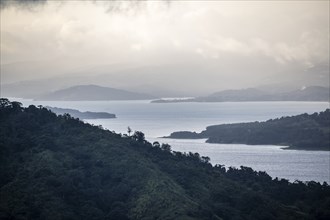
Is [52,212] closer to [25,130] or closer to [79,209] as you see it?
[79,209]

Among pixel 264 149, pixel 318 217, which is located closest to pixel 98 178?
pixel 318 217

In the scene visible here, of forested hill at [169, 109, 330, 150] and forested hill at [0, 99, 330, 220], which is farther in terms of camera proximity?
forested hill at [169, 109, 330, 150]

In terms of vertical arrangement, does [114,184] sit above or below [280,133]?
below

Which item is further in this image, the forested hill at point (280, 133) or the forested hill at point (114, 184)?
the forested hill at point (280, 133)

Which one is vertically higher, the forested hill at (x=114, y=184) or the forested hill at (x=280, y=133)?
the forested hill at (x=280, y=133)

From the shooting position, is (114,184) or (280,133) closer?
(114,184)
